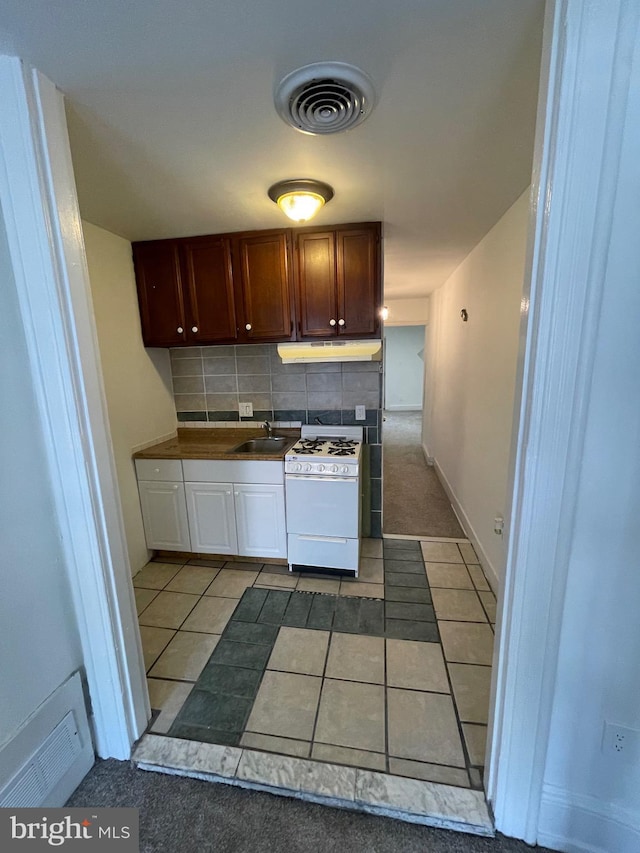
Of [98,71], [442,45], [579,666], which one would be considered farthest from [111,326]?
[579,666]

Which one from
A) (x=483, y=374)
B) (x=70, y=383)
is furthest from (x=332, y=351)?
(x=70, y=383)

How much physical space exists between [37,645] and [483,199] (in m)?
2.80

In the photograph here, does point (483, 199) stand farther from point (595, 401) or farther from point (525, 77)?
point (595, 401)

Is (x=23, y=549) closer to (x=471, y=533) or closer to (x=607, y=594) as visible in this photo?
(x=607, y=594)

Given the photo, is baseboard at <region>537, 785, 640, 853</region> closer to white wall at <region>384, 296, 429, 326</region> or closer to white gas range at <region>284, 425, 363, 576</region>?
white gas range at <region>284, 425, 363, 576</region>

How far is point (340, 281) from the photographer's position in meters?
2.30

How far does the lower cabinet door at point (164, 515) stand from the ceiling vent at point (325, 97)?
Result: 2178 mm

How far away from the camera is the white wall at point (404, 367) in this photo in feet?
29.0

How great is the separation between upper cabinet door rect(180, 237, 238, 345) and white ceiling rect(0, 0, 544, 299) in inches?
16.2

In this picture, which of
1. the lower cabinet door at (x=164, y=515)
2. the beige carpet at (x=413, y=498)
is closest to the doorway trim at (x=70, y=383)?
the lower cabinet door at (x=164, y=515)

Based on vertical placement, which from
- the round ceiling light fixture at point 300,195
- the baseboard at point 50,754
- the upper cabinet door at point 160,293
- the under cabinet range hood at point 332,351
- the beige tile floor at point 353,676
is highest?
the round ceiling light fixture at point 300,195

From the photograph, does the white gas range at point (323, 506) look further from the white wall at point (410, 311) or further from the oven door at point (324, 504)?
the white wall at point (410, 311)

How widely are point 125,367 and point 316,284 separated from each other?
146 cm

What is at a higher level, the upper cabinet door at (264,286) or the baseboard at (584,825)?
the upper cabinet door at (264,286)
